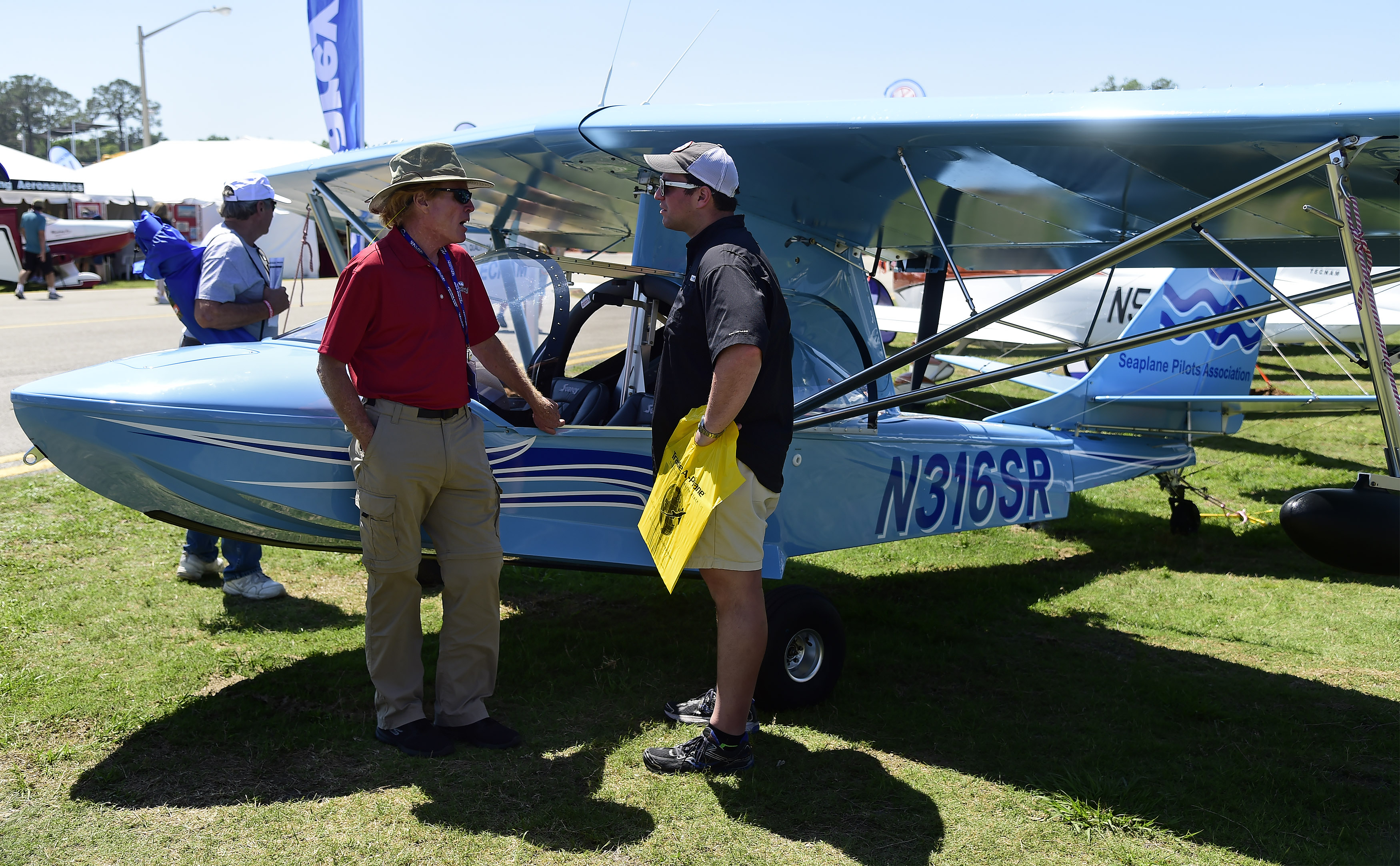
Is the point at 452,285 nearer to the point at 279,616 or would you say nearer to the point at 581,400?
the point at 581,400

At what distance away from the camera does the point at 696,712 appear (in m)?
3.69

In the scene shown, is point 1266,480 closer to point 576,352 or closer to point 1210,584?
point 1210,584

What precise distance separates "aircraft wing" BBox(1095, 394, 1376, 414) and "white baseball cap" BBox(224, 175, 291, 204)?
502cm

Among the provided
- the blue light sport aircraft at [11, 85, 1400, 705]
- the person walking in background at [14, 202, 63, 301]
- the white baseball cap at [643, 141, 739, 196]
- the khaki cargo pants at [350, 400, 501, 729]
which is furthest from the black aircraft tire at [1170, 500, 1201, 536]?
the person walking in background at [14, 202, 63, 301]

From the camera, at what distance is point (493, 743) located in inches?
133

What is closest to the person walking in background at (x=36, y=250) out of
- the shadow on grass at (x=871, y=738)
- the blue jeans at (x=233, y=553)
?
the blue jeans at (x=233, y=553)

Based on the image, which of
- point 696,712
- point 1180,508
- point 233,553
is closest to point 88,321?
point 233,553

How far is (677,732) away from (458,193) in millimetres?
2058

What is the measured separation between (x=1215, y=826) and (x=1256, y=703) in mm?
1269

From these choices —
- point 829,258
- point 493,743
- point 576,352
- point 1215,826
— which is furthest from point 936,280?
point 493,743

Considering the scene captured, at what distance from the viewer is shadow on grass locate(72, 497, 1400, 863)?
3.04 meters

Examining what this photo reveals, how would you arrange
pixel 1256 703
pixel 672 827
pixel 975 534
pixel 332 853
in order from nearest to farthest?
pixel 332 853
pixel 672 827
pixel 1256 703
pixel 975 534

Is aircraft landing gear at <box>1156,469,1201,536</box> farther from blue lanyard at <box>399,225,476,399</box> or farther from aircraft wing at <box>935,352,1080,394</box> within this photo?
blue lanyard at <box>399,225,476,399</box>

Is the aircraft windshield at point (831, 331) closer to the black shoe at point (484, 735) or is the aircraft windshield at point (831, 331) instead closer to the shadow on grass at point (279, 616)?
the black shoe at point (484, 735)
